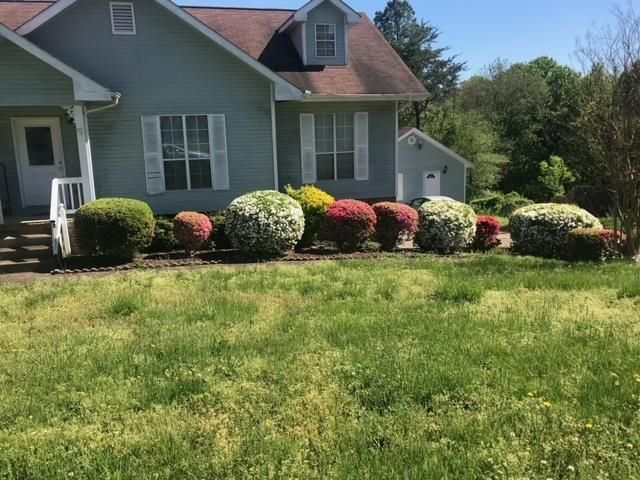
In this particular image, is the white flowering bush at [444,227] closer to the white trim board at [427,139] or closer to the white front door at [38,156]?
the white front door at [38,156]

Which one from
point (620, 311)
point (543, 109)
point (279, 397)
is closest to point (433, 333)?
point (279, 397)

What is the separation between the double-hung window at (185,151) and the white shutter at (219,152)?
0.12 metres

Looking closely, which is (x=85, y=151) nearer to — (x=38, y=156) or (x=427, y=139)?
(x=38, y=156)

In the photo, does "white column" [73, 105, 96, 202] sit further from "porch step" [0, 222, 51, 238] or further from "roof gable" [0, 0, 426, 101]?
"roof gable" [0, 0, 426, 101]

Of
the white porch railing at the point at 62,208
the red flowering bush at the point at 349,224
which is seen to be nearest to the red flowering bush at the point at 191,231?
the white porch railing at the point at 62,208

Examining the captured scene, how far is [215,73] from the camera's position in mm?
14125

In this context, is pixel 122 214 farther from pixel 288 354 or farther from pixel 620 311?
pixel 620 311

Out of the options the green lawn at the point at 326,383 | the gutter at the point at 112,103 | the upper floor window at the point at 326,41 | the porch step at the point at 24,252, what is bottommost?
the green lawn at the point at 326,383

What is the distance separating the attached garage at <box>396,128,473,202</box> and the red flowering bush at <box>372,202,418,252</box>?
18954 mm

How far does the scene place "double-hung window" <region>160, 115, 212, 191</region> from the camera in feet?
45.9

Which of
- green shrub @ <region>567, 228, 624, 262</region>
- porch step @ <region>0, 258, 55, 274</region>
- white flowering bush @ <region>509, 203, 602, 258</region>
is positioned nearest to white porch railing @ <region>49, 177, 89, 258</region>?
porch step @ <region>0, 258, 55, 274</region>

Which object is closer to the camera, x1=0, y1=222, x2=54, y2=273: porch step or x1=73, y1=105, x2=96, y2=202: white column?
x1=0, y1=222, x2=54, y2=273: porch step

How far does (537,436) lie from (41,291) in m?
6.92

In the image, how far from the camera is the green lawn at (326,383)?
11.3 ft
